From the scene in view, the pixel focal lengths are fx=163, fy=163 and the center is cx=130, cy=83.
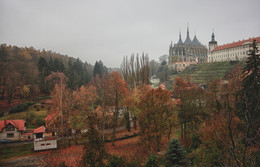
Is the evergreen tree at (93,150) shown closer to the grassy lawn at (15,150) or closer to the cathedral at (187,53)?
the grassy lawn at (15,150)

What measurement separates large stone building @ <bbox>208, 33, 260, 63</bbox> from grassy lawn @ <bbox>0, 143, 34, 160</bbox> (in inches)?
3244

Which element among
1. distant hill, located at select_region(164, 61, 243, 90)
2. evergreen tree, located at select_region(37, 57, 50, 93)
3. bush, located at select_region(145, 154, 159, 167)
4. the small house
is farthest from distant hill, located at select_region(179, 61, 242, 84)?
the small house

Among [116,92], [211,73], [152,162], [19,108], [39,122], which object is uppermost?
[211,73]

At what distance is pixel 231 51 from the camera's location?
81625 mm

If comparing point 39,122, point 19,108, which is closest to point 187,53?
point 39,122

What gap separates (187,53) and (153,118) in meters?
100

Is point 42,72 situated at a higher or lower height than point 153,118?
higher

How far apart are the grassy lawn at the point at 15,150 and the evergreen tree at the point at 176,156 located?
17779mm

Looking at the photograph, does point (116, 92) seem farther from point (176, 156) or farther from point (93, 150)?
point (93, 150)

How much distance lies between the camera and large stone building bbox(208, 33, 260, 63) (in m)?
74.1

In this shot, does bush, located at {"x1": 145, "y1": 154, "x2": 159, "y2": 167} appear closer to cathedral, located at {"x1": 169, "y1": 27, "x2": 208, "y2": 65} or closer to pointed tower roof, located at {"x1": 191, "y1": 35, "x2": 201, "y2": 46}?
cathedral, located at {"x1": 169, "y1": 27, "x2": 208, "y2": 65}

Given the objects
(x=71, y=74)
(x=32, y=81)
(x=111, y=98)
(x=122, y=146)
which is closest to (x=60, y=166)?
(x=122, y=146)

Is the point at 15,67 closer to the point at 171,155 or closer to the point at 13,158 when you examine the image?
the point at 13,158

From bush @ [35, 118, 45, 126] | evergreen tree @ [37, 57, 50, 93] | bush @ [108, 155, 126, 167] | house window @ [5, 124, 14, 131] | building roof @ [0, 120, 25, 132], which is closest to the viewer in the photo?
bush @ [108, 155, 126, 167]
